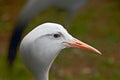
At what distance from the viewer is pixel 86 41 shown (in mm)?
5090

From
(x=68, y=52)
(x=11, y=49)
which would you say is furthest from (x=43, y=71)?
(x=68, y=52)

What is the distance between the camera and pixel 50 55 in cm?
210

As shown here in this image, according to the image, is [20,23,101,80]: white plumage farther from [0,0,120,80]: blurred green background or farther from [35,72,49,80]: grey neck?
[0,0,120,80]: blurred green background

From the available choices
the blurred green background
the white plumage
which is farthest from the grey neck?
the blurred green background

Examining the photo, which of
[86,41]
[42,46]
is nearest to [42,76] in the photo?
[42,46]

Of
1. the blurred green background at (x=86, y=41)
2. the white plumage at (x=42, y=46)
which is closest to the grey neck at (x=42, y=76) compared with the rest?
the white plumage at (x=42, y=46)

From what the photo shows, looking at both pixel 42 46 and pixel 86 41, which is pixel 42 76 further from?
pixel 86 41

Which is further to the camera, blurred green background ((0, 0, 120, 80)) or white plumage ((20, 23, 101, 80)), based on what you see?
blurred green background ((0, 0, 120, 80))

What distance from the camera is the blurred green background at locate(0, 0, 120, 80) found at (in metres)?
4.40

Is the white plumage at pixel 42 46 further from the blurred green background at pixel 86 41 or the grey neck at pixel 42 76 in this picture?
the blurred green background at pixel 86 41

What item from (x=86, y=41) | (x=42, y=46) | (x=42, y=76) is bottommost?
(x=86, y=41)

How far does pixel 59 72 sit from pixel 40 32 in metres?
2.44

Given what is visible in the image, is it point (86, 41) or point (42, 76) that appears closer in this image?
point (42, 76)

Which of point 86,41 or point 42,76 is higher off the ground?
point 42,76
